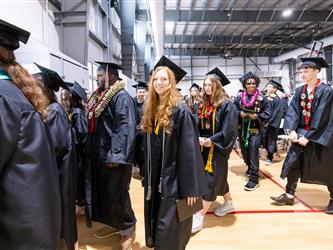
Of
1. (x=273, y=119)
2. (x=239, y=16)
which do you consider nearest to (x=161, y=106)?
(x=273, y=119)

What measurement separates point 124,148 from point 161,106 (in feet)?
2.04

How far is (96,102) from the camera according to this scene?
2.88m

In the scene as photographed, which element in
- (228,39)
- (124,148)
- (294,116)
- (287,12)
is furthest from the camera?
(228,39)

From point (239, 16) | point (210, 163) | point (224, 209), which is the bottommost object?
point (224, 209)

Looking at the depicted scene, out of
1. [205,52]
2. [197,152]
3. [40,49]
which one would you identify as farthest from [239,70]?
[197,152]

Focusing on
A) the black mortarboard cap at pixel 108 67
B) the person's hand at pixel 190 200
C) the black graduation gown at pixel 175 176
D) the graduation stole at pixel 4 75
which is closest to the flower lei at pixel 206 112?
the black mortarboard cap at pixel 108 67

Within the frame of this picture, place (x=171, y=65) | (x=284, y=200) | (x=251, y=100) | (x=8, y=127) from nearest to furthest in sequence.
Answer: (x=8, y=127)
(x=171, y=65)
(x=284, y=200)
(x=251, y=100)

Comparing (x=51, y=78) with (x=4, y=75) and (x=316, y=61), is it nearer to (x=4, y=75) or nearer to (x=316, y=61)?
(x=4, y=75)

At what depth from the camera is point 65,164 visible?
7.67ft

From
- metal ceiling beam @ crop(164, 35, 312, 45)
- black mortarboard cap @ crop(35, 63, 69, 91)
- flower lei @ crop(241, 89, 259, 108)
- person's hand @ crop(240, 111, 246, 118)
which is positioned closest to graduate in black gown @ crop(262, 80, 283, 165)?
flower lei @ crop(241, 89, 259, 108)

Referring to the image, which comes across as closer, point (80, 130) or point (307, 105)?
point (80, 130)

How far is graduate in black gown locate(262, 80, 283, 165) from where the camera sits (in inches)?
256

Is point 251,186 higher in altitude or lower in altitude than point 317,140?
lower

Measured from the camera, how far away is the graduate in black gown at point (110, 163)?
274cm
